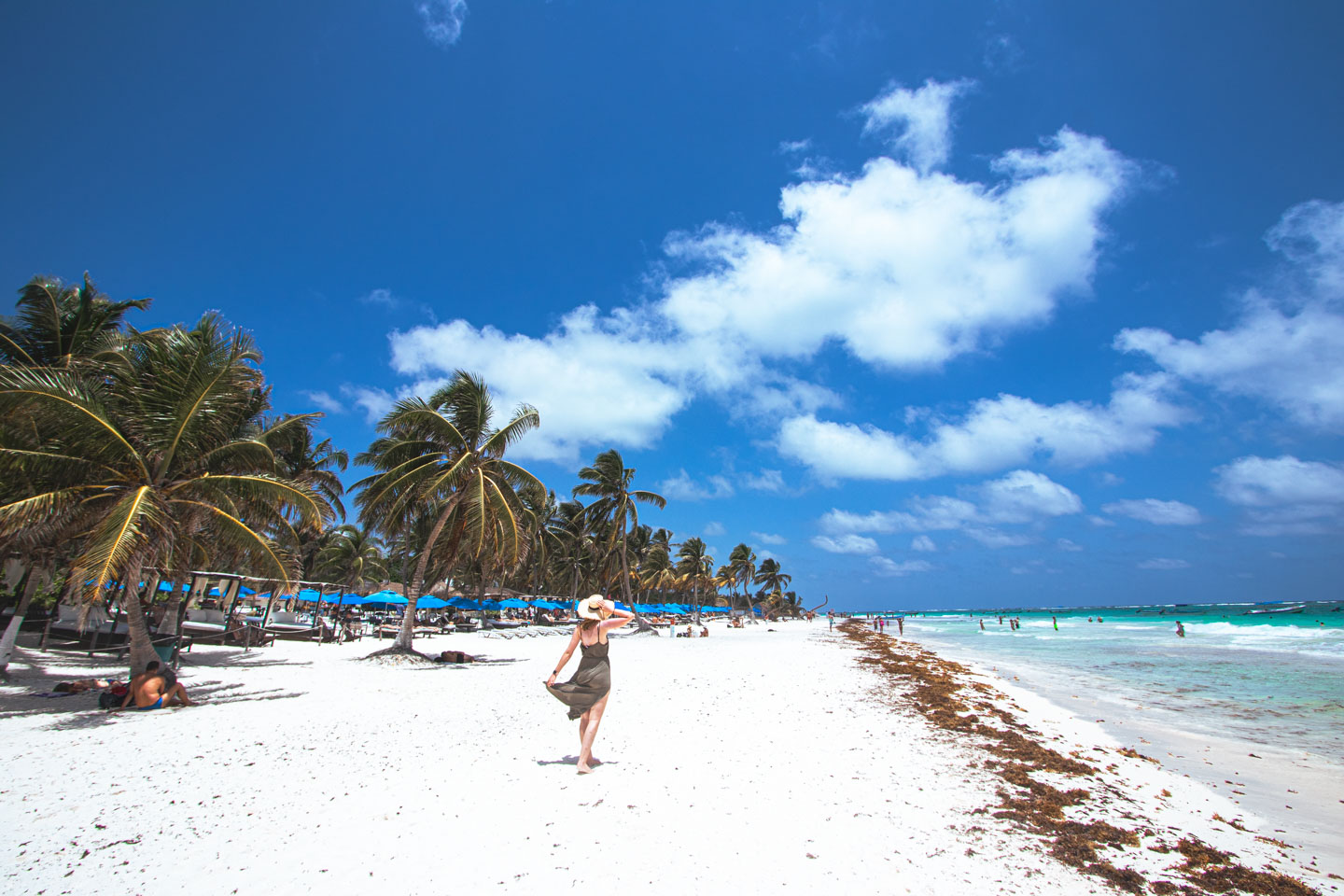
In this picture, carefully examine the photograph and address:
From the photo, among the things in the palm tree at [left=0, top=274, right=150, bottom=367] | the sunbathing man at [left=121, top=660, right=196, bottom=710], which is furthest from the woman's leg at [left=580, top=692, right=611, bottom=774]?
the palm tree at [left=0, top=274, right=150, bottom=367]

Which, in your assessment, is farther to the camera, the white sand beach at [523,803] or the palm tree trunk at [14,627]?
the palm tree trunk at [14,627]

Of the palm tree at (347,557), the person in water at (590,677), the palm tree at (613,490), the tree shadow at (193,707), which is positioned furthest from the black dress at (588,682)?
the palm tree at (347,557)

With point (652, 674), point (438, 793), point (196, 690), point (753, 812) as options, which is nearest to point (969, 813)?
point (753, 812)

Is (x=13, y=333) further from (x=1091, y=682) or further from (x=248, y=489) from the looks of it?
(x=1091, y=682)

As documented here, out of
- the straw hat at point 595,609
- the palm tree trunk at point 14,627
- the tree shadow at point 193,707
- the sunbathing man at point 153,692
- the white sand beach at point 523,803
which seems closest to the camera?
the white sand beach at point 523,803

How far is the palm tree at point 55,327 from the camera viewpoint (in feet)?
43.4

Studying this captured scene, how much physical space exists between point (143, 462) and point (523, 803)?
869cm

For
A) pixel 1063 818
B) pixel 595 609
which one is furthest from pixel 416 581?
pixel 1063 818

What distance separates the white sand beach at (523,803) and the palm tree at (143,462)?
251 centimetres

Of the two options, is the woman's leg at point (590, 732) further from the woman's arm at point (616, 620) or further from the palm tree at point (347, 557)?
the palm tree at point (347, 557)

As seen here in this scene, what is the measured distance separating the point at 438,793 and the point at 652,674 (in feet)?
32.6

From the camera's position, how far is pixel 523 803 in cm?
527

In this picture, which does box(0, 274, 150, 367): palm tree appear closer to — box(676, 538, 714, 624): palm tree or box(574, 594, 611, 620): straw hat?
box(574, 594, 611, 620): straw hat

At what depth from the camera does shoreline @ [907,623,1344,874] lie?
5.46 meters
